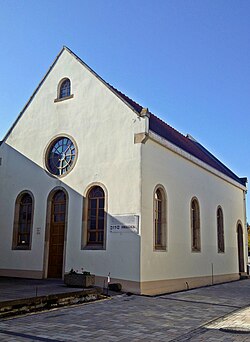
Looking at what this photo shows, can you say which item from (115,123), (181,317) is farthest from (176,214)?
(181,317)

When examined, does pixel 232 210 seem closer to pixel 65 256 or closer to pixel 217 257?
pixel 217 257

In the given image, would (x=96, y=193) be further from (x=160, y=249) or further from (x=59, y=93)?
(x=59, y=93)

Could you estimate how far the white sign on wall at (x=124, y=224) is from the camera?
14.8 m

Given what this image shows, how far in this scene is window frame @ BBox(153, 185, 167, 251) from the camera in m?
16.1

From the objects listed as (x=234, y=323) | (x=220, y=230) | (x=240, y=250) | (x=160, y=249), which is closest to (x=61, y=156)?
(x=160, y=249)

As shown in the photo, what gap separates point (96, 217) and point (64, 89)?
7.01 m

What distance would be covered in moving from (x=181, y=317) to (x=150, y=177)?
6689 mm

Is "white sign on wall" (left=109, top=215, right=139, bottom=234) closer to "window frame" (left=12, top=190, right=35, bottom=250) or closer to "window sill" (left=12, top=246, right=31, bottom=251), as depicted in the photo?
"window frame" (left=12, top=190, right=35, bottom=250)

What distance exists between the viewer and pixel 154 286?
1513 cm

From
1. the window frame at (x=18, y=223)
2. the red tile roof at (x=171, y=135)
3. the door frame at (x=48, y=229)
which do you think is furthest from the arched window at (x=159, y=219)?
the window frame at (x=18, y=223)

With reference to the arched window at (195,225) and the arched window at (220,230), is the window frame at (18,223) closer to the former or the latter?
the arched window at (195,225)

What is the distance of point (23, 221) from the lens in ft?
60.6

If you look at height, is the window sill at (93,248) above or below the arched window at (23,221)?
below

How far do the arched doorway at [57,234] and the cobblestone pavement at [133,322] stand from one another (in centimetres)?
459
